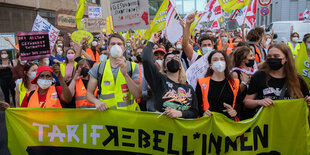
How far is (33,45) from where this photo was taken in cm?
448

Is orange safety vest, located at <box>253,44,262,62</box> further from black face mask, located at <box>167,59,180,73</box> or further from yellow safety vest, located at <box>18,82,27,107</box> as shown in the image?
yellow safety vest, located at <box>18,82,27,107</box>

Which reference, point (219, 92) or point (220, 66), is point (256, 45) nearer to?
point (220, 66)

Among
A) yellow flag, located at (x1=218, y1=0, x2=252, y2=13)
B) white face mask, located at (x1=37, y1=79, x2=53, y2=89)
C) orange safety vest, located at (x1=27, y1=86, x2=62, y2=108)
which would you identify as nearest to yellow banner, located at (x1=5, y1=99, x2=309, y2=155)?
orange safety vest, located at (x1=27, y1=86, x2=62, y2=108)

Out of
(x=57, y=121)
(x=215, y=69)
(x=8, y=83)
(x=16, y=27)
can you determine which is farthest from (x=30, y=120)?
(x=16, y=27)

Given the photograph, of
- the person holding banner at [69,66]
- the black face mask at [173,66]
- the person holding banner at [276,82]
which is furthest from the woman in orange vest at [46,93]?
the person holding banner at [276,82]

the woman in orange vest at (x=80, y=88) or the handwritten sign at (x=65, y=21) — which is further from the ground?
the handwritten sign at (x=65, y=21)

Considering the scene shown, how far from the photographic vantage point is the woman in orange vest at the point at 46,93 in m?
3.72

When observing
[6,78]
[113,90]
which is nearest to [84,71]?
[113,90]

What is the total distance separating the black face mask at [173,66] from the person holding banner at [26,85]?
2.38 metres

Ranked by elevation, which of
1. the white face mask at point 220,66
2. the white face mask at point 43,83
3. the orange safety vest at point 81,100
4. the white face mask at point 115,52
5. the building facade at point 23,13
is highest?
the building facade at point 23,13

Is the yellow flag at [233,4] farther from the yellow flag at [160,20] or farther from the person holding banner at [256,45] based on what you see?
the yellow flag at [160,20]

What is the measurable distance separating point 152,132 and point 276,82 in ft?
5.47

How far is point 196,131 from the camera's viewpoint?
317 cm

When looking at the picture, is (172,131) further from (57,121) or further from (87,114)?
(57,121)
